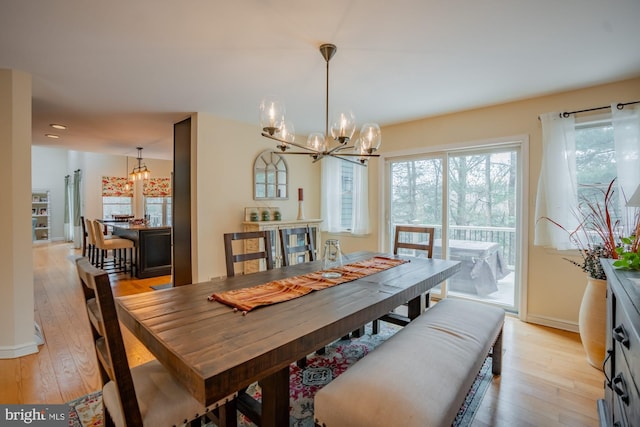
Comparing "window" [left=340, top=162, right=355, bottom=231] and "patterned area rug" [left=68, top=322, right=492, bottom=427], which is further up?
"window" [left=340, top=162, right=355, bottom=231]

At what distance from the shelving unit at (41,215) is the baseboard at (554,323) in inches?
492

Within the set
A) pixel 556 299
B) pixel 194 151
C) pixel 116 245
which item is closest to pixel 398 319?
pixel 556 299

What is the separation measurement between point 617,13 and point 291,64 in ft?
6.83

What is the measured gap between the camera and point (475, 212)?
3.63 meters

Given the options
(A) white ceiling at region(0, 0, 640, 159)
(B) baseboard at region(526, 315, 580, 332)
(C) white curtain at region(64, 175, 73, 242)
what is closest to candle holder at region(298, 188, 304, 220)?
(A) white ceiling at region(0, 0, 640, 159)

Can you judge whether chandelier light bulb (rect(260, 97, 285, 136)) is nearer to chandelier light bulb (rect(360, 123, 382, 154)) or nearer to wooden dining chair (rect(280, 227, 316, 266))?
chandelier light bulb (rect(360, 123, 382, 154))

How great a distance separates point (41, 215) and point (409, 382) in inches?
476

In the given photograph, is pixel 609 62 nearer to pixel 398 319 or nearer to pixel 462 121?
pixel 462 121

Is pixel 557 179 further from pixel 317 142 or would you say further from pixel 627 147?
pixel 317 142

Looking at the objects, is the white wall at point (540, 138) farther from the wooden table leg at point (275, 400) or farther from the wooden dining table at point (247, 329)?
the wooden table leg at point (275, 400)

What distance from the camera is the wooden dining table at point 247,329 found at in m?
0.91

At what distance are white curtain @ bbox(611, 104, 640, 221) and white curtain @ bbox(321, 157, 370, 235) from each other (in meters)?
2.66

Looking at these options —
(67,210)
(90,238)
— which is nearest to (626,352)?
(90,238)

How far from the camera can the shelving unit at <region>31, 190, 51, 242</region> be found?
922cm
